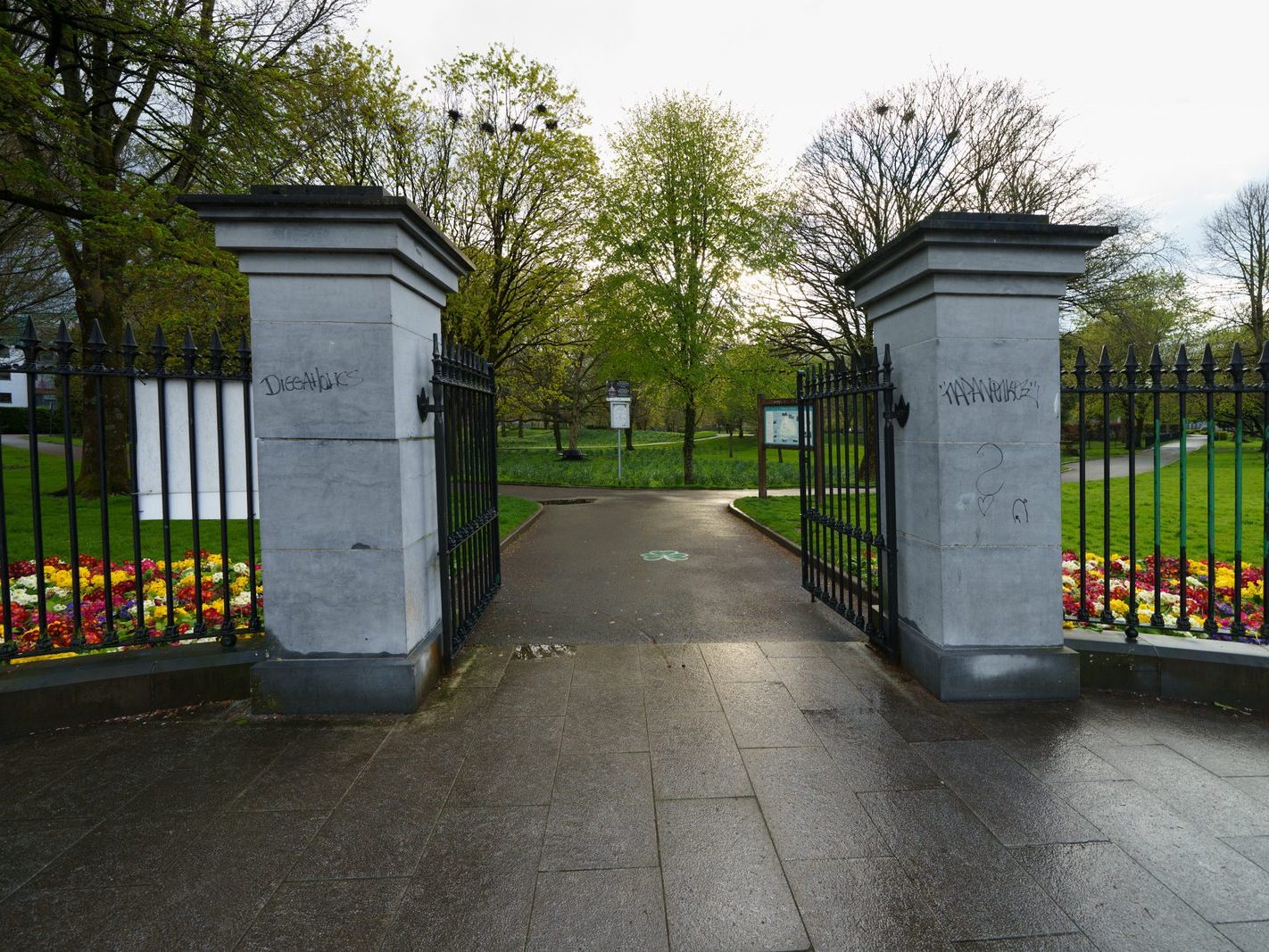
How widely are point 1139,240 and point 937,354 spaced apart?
18.9 metres

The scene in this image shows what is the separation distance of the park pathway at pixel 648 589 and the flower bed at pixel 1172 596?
1.98 metres

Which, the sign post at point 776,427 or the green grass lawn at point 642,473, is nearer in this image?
the sign post at point 776,427

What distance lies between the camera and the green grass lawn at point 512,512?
11.9 metres

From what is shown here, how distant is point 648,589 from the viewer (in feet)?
24.6

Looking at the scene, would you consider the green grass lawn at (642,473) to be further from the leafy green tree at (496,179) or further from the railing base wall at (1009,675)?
the railing base wall at (1009,675)

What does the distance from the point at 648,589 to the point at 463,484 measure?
110 inches

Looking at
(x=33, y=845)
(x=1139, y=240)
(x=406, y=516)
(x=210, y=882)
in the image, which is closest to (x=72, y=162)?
(x=406, y=516)

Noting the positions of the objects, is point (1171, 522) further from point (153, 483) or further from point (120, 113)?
point (120, 113)

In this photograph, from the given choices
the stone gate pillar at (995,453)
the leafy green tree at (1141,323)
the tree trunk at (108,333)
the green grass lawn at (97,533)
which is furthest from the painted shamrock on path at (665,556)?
the tree trunk at (108,333)

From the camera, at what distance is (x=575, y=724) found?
12.9 feet

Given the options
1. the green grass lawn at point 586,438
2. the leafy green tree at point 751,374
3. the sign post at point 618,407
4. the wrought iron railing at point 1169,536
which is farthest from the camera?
the green grass lawn at point 586,438

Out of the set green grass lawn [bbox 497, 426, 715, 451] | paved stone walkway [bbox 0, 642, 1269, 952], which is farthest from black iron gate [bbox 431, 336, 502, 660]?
green grass lawn [bbox 497, 426, 715, 451]

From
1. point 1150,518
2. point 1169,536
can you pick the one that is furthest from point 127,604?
point 1150,518

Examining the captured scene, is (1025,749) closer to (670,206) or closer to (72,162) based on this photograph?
(72,162)
